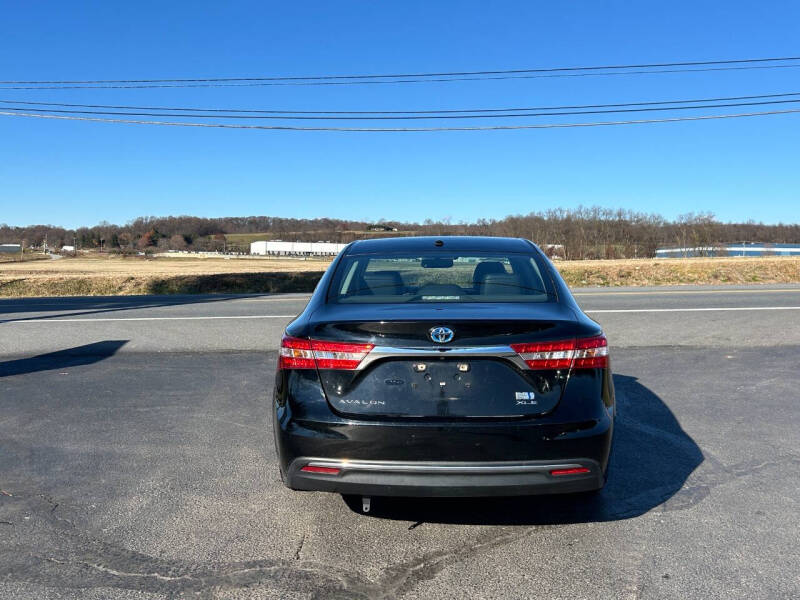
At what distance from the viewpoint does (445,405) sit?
319 cm

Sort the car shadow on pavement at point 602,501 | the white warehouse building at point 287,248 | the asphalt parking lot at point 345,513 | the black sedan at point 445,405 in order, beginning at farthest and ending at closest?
the white warehouse building at point 287,248
the car shadow on pavement at point 602,501
the black sedan at point 445,405
the asphalt parking lot at point 345,513

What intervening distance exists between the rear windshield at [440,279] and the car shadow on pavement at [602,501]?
1188 mm

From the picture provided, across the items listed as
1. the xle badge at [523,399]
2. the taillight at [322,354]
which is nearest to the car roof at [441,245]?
the taillight at [322,354]

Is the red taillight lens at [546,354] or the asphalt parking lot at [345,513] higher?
the red taillight lens at [546,354]

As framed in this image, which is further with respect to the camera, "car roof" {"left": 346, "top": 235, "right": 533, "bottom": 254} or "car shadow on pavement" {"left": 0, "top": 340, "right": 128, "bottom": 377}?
"car shadow on pavement" {"left": 0, "top": 340, "right": 128, "bottom": 377}

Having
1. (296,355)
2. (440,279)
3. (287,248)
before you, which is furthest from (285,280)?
(287,248)

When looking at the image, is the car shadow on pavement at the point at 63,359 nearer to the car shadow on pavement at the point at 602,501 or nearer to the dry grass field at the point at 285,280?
the car shadow on pavement at the point at 602,501

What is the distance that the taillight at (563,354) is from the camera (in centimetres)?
321

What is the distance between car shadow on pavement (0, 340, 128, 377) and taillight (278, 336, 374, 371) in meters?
6.20

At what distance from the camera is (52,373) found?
26.7 feet

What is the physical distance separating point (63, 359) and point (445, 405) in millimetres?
7561

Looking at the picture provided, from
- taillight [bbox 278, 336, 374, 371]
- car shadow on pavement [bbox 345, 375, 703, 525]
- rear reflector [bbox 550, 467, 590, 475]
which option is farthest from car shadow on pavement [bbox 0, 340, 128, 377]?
rear reflector [bbox 550, 467, 590, 475]

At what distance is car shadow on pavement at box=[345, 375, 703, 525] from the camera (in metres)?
3.76

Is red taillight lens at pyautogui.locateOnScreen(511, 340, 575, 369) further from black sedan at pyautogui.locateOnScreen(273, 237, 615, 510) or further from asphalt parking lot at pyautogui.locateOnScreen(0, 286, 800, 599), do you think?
asphalt parking lot at pyautogui.locateOnScreen(0, 286, 800, 599)
